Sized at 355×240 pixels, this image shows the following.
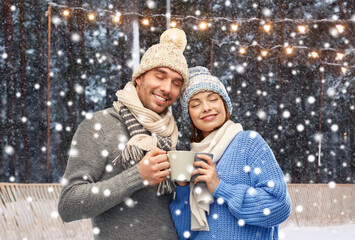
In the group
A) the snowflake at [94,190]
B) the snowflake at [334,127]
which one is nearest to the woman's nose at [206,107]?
the snowflake at [94,190]

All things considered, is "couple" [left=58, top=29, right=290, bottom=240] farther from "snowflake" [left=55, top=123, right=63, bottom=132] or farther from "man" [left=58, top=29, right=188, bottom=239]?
"snowflake" [left=55, top=123, right=63, bottom=132]

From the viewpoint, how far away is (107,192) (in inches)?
53.7

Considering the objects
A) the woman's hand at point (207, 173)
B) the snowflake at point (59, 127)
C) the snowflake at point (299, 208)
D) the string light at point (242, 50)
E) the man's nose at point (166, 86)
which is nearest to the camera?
the woman's hand at point (207, 173)

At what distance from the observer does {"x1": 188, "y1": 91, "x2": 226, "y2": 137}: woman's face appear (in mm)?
1751

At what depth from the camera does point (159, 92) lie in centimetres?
173

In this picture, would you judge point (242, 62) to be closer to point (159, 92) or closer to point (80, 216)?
point (159, 92)

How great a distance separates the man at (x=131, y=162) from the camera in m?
1.37

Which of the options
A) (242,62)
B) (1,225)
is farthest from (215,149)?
(242,62)

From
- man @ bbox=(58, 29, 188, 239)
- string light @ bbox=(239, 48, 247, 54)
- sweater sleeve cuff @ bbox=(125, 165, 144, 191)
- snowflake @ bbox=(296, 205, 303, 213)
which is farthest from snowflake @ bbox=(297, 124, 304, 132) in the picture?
sweater sleeve cuff @ bbox=(125, 165, 144, 191)

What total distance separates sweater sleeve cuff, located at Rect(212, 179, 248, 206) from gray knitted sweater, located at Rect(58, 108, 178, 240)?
0.28 meters

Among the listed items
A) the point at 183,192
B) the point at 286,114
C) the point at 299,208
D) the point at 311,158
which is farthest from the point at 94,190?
the point at 311,158

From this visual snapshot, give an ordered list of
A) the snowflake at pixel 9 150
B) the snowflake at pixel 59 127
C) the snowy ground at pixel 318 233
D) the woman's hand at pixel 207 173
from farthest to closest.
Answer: the snowflake at pixel 59 127 → the snowflake at pixel 9 150 → the snowy ground at pixel 318 233 → the woman's hand at pixel 207 173

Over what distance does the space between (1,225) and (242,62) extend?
19.2ft

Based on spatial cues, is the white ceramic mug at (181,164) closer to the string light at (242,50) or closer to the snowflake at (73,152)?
the snowflake at (73,152)
